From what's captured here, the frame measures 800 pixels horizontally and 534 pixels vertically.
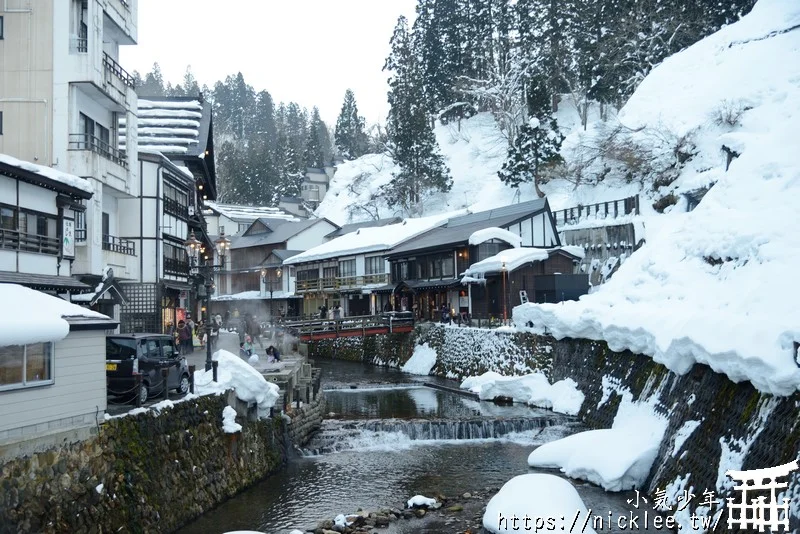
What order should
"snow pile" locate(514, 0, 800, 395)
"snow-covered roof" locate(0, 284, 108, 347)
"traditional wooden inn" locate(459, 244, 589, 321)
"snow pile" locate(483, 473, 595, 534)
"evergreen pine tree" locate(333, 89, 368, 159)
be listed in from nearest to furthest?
"snow-covered roof" locate(0, 284, 108, 347)
"snow pile" locate(483, 473, 595, 534)
"snow pile" locate(514, 0, 800, 395)
"traditional wooden inn" locate(459, 244, 589, 321)
"evergreen pine tree" locate(333, 89, 368, 159)

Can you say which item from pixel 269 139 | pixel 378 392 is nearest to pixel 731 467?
pixel 378 392

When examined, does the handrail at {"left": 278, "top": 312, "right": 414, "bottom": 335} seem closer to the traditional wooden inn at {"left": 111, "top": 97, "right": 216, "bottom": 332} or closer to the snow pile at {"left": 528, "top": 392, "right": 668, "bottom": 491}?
the traditional wooden inn at {"left": 111, "top": 97, "right": 216, "bottom": 332}

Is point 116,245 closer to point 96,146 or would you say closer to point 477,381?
point 96,146

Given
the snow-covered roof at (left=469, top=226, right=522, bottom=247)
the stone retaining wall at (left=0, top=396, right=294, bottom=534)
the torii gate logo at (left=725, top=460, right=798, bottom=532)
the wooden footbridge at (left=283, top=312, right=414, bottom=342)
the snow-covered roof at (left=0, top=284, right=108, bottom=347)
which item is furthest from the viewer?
the wooden footbridge at (left=283, top=312, right=414, bottom=342)

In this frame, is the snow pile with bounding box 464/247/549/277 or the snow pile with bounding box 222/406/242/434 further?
the snow pile with bounding box 464/247/549/277

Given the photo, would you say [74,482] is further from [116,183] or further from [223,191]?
[223,191]

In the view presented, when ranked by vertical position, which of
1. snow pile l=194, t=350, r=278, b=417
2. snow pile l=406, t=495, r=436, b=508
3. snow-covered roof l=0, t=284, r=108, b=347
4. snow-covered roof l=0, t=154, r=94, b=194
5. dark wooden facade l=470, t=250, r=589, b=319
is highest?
snow-covered roof l=0, t=154, r=94, b=194

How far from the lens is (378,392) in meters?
33.2

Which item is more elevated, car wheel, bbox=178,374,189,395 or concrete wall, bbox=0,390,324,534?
car wheel, bbox=178,374,189,395

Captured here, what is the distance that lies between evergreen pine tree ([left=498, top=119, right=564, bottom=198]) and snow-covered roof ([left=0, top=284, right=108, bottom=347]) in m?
49.3

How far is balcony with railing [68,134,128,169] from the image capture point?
24.5 meters

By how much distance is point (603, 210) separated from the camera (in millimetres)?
48000

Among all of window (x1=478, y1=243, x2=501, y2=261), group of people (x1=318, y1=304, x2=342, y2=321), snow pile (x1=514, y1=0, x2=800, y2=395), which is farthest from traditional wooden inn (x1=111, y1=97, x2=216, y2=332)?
snow pile (x1=514, y1=0, x2=800, y2=395)

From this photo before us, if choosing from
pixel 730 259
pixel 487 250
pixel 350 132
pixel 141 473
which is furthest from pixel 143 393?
pixel 350 132
